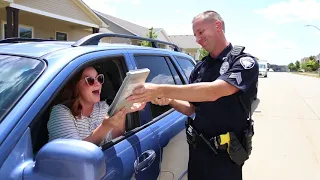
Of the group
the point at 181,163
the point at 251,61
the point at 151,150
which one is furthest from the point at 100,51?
the point at 181,163

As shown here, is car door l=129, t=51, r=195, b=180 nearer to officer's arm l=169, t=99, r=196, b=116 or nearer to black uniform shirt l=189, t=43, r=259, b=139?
officer's arm l=169, t=99, r=196, b=116

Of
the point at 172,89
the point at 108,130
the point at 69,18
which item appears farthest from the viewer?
the point at 69,18

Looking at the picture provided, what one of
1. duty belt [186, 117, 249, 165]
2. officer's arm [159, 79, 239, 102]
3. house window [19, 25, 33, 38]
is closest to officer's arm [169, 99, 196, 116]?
duty belt [186, 117, 249, 165]

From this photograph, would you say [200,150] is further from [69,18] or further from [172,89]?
[69,18]

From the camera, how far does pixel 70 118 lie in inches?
75.0

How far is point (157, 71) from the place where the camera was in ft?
9.86

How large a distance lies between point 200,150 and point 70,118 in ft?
3.61

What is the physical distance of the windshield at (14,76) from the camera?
1.50m

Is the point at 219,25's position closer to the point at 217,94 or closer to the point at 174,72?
the point at 217,94

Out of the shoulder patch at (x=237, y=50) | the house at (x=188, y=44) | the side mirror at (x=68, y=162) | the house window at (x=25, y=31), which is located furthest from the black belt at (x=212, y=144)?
the house at (x=188, y=44)

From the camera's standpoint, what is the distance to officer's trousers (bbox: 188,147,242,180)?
244cm

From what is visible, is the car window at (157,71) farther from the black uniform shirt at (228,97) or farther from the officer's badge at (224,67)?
the officer's badge at (224,67)

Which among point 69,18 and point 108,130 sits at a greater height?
point 69,18

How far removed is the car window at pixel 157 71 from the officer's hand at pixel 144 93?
0.58 m
